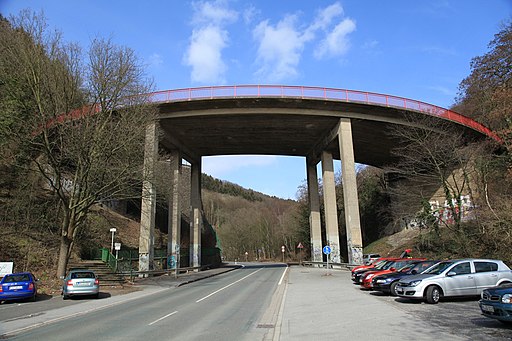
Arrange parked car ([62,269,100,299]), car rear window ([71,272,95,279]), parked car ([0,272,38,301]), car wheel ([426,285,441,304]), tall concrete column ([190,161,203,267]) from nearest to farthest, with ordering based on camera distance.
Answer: car wheel ([426,285,441,304]) → parked car ([0,272,38,301]) → parked car ([62,269,100,299]) → car rear window ([71,272,95,279]) → tall concrete column ([190,161,203,267])

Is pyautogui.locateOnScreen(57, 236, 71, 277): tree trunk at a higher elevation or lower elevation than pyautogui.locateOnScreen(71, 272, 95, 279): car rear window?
higher

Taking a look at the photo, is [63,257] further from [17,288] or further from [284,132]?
[284,132]

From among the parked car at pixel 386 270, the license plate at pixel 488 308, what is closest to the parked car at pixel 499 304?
the license plate at pixel 488 308

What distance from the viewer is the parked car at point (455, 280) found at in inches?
477

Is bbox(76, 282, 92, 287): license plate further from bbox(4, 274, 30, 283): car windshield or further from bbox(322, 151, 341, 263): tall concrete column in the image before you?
bbox(322, 151, 341, 263): tall concrete column

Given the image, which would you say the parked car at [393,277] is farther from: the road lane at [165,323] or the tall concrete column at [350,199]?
the tall concrete column at [350,199]

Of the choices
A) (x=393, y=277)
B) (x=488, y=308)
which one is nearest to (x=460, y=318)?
(x=488, y=308)

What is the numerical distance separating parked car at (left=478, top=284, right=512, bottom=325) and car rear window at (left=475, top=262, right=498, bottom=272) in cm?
470

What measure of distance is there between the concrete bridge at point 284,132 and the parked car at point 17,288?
32.6ft

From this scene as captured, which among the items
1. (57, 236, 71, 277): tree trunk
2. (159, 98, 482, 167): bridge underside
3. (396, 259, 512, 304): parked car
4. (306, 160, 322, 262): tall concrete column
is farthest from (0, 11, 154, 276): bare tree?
(306, 160, 322, 262): tall concrete column

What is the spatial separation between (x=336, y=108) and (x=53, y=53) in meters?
Result: 23.8

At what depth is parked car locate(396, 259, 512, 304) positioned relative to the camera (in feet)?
39.7

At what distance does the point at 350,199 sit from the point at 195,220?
65.1ft

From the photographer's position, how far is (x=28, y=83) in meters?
20.8
